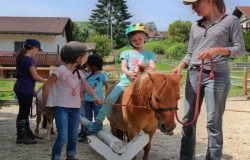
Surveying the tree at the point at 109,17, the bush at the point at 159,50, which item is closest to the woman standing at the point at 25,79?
the bush at the point at 159,50

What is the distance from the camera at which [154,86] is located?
13.9 ft

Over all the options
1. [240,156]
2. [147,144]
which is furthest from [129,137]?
[240,156]

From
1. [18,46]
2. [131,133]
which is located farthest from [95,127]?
[18,46]

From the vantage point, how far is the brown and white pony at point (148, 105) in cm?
407

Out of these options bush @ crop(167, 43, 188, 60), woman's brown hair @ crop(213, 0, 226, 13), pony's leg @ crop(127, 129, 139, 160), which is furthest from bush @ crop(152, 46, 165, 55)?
woman's brown hair @ crop(213, 0, 226, 13)

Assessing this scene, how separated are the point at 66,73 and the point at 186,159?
1.74m

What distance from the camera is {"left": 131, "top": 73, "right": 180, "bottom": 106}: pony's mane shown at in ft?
13.4

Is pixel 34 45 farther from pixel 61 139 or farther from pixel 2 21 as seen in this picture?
pixel 2 21

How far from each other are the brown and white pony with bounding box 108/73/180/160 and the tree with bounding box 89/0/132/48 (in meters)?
77.5

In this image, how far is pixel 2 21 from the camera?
1561 inches

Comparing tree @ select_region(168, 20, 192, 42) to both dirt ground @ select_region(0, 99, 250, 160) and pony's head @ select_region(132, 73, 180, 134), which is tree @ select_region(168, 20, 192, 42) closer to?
dirt ground @ select_region(0, 99, 250, 160)

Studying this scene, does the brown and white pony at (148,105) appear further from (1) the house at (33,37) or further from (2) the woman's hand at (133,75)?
(1) the house at (33,37)

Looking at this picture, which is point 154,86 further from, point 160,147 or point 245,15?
point 245,15

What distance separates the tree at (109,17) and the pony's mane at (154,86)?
77.9 m
